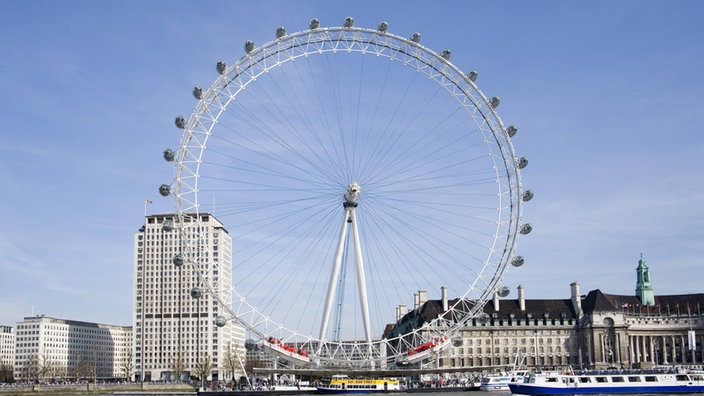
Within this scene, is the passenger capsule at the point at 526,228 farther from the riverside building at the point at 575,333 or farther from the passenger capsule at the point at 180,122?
the riverside building at the point at 575,333

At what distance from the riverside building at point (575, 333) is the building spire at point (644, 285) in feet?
17.1

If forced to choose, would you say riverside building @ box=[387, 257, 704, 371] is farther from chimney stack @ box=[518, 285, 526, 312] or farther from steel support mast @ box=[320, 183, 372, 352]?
steel support mast @ box=[320, 183, 372, 352]

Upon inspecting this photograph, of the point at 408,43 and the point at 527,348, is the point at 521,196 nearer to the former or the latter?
the point at 408,43

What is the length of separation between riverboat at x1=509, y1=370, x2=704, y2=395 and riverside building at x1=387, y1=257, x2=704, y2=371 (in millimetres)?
61975

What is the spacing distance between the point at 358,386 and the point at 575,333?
223 feet

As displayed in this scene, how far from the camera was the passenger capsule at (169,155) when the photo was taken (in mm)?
76500

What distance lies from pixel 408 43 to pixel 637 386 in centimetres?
4256

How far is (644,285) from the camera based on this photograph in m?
167

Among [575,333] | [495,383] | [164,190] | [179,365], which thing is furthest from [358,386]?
[179,365]

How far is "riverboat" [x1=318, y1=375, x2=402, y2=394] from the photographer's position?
100 meters

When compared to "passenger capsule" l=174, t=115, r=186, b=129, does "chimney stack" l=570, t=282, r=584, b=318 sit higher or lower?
lower

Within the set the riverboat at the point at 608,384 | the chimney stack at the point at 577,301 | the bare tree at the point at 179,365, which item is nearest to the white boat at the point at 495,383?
the riverboat at the point at 608,384

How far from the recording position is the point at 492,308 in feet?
521

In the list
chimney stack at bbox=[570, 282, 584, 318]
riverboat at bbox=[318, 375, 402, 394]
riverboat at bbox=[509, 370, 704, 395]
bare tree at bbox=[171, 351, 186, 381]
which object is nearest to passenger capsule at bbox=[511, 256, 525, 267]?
riverboat at bbox=[509, 370, 704, 395]
